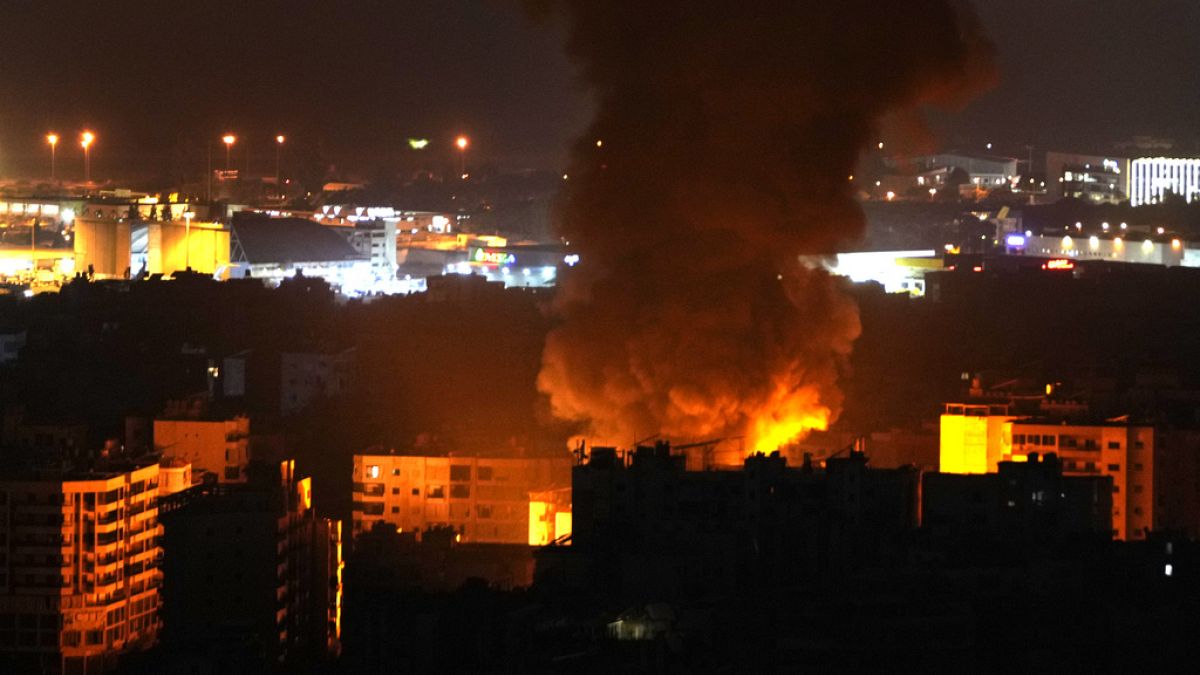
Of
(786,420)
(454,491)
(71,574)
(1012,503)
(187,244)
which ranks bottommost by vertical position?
(71,574)

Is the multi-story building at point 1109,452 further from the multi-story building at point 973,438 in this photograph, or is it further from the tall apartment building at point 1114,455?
the multi-story building at point 973,438

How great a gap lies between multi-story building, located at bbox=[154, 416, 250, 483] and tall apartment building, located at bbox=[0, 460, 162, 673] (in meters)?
2.99

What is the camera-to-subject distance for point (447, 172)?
66.9m

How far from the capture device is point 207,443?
30.1m

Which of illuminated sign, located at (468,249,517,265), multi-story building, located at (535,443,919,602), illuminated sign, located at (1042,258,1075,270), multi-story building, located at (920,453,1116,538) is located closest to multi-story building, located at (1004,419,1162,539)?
multi-story building, located at (920,453,1116,538)

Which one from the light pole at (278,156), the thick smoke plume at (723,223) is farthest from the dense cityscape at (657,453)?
the light pole at (278,156)

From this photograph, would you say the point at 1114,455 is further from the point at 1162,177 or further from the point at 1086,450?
the point at 1162,177

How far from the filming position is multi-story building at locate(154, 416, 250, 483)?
29.8 m

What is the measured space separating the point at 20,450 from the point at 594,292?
19.7ft

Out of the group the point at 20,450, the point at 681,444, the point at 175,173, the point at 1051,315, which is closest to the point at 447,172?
the point at 175,173

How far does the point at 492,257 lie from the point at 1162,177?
18578 millimetres

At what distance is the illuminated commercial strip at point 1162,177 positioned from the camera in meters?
60.8

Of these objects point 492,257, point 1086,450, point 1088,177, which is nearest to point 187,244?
point 492,257

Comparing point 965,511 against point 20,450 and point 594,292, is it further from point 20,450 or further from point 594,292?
point 20,450
